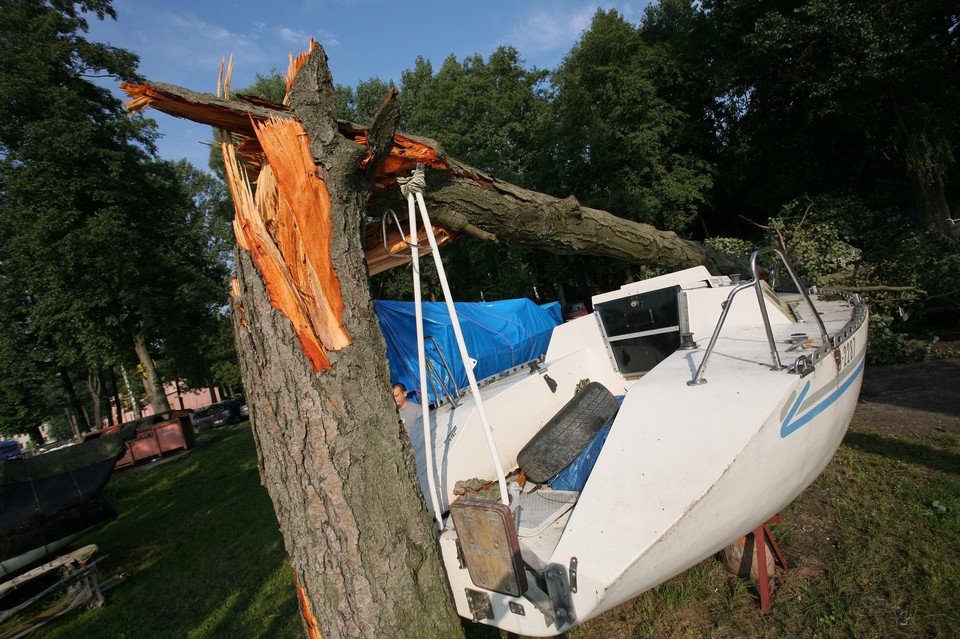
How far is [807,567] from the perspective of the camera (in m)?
3.11

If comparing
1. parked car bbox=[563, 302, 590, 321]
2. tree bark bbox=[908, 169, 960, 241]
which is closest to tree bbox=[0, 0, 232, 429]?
parked car bbox=[563, 302, 590, 321]

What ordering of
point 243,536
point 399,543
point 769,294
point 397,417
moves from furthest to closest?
1. point 243,536
2. point 769,294
3. point 397,417
4. point 399,543

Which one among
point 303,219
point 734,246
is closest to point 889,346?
point 734,246

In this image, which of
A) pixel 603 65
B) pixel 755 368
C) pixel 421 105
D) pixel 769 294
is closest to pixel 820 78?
pixel 603 65

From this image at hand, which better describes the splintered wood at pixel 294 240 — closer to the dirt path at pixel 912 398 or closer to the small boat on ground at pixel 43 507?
the dirt path at pixel 912 398

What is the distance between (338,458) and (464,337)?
354cm

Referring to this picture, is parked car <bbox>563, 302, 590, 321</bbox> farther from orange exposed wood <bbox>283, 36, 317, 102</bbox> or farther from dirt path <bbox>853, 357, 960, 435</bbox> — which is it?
orange exposed wood <bbox>283, 36, 317, 102</bbox>

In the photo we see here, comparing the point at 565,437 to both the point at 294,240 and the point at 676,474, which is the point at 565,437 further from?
the point at 294,240

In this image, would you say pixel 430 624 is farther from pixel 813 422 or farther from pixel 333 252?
pixel 813 422

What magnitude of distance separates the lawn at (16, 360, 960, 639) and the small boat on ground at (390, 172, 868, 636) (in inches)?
32.6

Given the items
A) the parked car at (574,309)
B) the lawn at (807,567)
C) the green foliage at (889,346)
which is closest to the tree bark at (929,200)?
the green foliage at (889,346)

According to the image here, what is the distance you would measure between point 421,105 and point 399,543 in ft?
92.1

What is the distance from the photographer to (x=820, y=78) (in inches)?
499

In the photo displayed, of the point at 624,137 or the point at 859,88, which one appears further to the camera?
the point at 624,137
